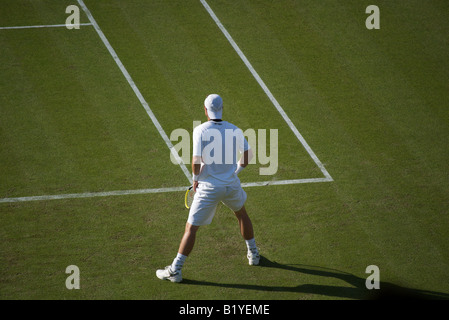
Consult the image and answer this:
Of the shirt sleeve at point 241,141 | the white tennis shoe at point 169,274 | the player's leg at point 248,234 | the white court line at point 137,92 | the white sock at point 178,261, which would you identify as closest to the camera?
the shirt sleeve at point 241,141

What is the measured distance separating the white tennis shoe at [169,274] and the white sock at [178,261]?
0.05 m

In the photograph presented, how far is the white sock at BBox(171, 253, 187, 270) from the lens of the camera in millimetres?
7434

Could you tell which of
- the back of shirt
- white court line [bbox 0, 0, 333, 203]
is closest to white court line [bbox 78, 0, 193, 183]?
white court line [bbox 0, 0, 333, 203]

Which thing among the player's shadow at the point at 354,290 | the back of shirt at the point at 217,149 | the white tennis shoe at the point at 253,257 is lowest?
the player's shadow at the point at 354,290

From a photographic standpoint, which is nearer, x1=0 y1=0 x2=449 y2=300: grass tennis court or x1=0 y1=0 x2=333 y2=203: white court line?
x1=0 y1=0 x2=449 y2=300: grass tennis court

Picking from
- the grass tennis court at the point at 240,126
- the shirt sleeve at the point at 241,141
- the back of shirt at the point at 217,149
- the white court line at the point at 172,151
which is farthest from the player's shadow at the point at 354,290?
the white court line at the point at 172,151

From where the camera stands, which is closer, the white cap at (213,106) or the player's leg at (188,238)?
the white cap at (213,106)

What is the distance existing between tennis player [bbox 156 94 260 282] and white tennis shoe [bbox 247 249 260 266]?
2.63 ft

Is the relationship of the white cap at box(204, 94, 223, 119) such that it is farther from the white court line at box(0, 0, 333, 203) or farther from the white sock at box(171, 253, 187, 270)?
the white court line at box(0, 0, 333, 203)

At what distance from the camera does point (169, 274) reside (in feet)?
24.8

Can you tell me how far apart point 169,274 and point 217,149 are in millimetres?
1715

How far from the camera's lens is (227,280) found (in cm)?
770

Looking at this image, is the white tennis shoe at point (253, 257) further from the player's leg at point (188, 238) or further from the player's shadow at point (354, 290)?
the player's leg at point (188, 238)

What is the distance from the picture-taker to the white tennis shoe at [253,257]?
7879mm
